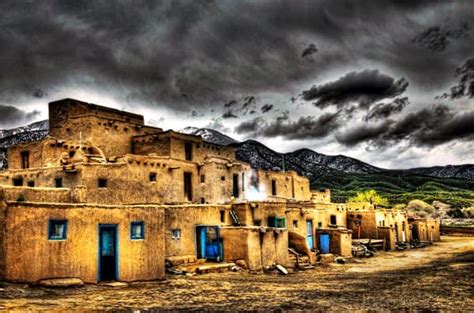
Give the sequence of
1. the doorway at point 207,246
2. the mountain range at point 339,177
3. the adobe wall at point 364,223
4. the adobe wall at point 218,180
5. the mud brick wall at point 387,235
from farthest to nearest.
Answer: the mountain range at point 339,177, the adobe wall at point 364,223, the mud brick wall at point 387,235, the adobe wall at point 218,180, the doorway at point 207,246

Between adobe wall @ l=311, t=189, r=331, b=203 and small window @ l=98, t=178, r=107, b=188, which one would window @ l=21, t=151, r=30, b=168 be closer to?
small window @ l=98, t=178, r=107, b=188

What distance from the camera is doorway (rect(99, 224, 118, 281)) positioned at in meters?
21.2

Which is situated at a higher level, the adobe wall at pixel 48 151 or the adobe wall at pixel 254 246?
the adobe wall at pixel 48 151

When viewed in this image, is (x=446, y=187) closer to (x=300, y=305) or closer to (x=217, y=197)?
(x=217, y=197)

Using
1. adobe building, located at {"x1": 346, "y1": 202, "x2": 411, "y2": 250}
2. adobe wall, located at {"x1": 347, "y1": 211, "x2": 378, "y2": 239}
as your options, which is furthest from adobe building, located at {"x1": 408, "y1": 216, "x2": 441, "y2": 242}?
adobe wall, located at {"x1": 347, "y1": 211, "x2": 378, "y2": 239}

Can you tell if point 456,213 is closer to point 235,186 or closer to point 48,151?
point 235,186

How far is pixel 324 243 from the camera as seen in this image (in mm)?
37062

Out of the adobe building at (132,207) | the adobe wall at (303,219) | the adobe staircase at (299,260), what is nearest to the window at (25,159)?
the adobe building at (132,207)

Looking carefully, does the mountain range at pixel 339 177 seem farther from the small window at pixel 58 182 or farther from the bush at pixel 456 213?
the small window at pixel 58 182

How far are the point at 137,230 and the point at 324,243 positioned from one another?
18.7 m

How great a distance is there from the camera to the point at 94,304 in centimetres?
1616

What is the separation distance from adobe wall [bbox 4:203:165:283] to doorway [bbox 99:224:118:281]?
0.75ft

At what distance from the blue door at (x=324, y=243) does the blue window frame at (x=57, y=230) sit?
869 inches

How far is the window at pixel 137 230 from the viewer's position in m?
22.2
